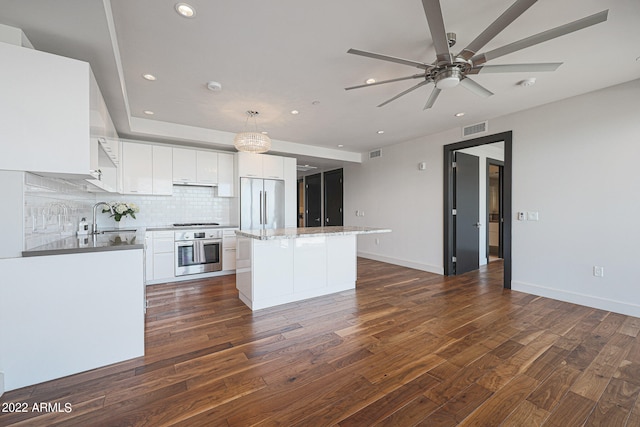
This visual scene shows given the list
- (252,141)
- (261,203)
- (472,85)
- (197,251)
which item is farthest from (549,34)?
(197,251)

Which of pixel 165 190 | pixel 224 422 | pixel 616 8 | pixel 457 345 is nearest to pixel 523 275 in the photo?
pixel 457 345

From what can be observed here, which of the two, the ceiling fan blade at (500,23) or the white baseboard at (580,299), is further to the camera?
the white baseboard at (580,299)

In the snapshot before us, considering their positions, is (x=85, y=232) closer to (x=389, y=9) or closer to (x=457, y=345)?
(x=389, y=9)

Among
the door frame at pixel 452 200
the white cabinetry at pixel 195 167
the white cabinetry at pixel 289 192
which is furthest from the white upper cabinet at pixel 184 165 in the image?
the door frame at pixel 452 200

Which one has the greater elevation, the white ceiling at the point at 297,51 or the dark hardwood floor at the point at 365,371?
the white ceiling at the point at 297,51

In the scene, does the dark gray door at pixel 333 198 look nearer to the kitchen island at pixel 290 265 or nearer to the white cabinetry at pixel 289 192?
the white cabinetry at pixel 289 192

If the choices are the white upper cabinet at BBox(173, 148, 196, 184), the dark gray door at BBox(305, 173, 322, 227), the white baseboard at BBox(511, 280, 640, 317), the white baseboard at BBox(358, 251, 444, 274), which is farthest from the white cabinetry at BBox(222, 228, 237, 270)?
the white baseboard at BBox(511, 280, 640, 317)

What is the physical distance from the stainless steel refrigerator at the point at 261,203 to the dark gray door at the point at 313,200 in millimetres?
2764

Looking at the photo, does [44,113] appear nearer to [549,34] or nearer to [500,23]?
[500,23]

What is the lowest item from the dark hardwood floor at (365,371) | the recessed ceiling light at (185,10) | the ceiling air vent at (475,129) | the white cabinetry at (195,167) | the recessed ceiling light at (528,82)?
the dark hardwood floor at (365,371)

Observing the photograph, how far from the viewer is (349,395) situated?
65.0 inches

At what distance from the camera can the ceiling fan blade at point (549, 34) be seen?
57.8 inches

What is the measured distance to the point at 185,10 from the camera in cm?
183

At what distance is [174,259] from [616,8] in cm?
548
